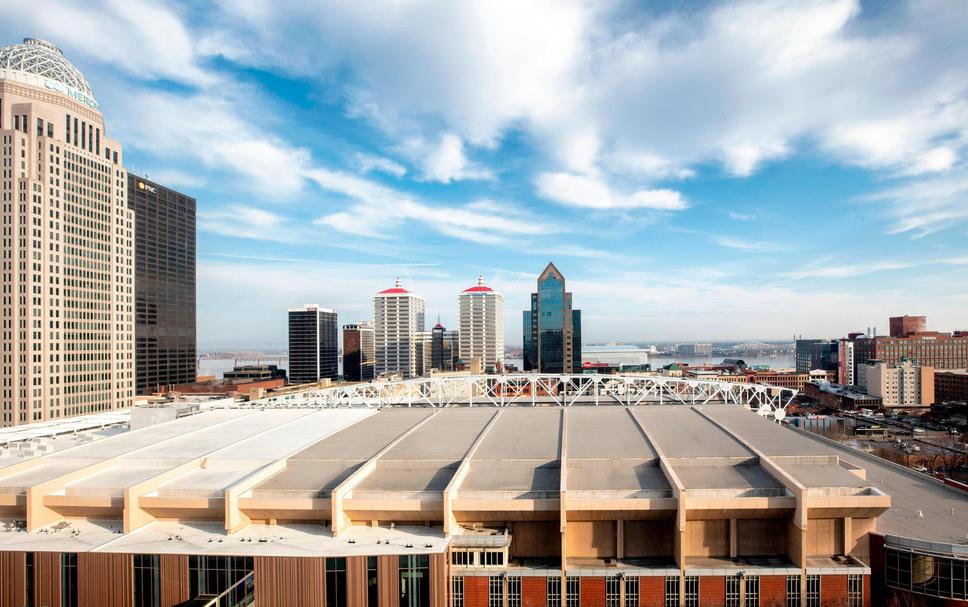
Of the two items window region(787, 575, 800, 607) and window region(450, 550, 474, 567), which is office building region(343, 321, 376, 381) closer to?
window region(450, 550, 474, 567)

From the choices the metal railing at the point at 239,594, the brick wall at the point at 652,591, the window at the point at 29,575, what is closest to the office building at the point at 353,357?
the window at the point at 29,575

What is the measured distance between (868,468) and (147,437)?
44.1m

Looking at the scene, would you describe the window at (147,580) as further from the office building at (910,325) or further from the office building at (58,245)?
the office building at (910,325)

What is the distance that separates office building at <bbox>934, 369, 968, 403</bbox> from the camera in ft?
322

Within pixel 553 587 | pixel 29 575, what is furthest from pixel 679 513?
pixel 29 575

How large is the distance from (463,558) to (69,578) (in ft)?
46.9

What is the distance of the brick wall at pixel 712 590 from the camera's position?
21500mm

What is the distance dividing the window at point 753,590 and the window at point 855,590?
3446 mm

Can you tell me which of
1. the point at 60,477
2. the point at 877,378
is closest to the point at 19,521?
the point at 60,477

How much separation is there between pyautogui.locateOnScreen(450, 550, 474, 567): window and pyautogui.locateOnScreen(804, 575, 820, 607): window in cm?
1288

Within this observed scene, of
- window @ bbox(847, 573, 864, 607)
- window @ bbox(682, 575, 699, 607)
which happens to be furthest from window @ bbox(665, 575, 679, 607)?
window @ bbox(847, 573, 864, 607)

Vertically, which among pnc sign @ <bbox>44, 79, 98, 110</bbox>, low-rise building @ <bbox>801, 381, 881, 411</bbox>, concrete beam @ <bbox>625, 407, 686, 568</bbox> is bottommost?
low-rise building @ <bbox>801, 381, 881, 411</bbox>

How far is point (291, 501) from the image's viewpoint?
22.7 m

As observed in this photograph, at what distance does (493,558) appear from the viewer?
2203 centimetres
